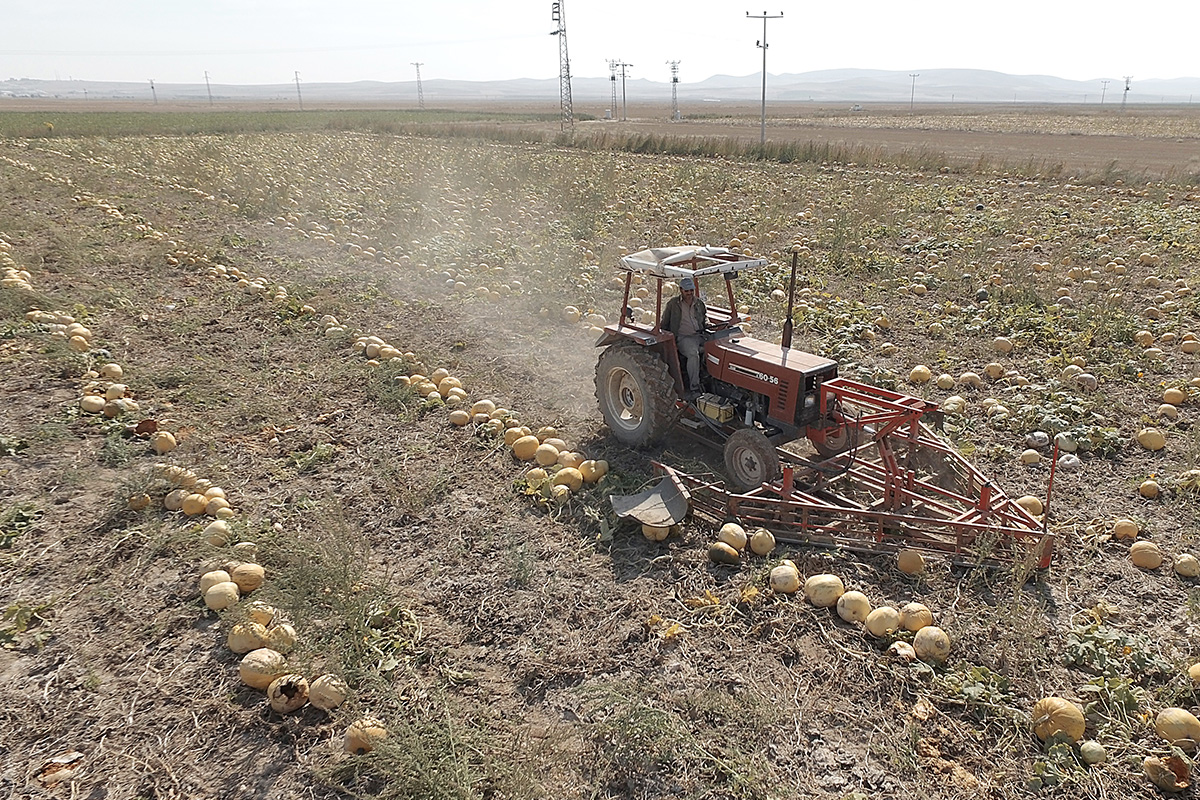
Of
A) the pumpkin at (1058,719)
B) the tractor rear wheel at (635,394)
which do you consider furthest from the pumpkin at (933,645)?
the tractor rear wheel at (635,394)

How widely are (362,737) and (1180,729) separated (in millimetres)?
4479

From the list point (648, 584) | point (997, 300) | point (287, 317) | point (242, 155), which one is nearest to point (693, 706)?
point (648, 584)

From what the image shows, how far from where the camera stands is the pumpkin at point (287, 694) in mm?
4188

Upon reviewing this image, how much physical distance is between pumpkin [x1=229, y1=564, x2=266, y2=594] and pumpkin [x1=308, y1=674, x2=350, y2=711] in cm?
117

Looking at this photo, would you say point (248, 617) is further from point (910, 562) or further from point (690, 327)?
point (910, 562)

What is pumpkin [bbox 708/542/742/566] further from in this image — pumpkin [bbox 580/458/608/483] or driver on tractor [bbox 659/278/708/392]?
driver on tractor [bbox 659/278/708/392]

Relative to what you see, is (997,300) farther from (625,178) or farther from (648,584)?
(625,178)

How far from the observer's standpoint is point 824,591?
5.02 meters

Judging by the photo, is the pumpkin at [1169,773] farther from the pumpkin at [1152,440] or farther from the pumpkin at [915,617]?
the pumpkin at [1152,440]

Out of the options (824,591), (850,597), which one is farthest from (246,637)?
(850,597)

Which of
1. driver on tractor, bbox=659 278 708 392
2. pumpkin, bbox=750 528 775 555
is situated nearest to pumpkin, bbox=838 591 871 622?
pumpkin, bbox=750 528 775 555

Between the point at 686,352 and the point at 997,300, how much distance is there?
24.8 feet

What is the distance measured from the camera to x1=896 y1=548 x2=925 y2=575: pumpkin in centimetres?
533

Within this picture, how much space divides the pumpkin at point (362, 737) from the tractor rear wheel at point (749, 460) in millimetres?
3575
